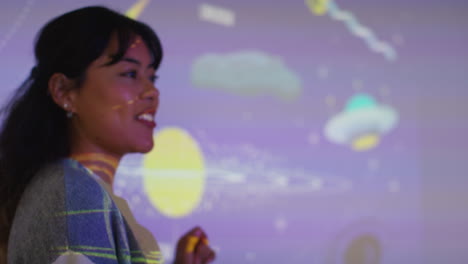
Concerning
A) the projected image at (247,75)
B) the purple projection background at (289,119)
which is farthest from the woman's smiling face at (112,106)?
the projected image at (247,75)

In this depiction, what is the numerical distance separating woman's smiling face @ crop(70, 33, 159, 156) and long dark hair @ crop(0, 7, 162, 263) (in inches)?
0.7

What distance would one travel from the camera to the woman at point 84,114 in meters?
1.04

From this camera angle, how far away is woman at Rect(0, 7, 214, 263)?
1044 millimetres

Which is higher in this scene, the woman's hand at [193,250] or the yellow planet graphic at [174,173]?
the yellow planet graphic at [174,173]

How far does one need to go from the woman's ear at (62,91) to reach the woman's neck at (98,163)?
10 cm

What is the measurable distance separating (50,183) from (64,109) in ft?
0.70

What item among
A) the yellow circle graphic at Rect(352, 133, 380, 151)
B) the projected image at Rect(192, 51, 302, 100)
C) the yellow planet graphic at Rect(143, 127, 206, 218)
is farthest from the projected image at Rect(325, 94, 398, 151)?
the yellow planet graphic at Rect(143, 127, 206, 218)

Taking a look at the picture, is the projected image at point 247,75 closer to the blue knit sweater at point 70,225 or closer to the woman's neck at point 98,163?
the woman's neck at point 98,163

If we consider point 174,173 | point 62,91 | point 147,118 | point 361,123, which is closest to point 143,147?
point 147,118

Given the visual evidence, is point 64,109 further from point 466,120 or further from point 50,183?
point 466,120

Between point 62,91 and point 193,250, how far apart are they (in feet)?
1.42

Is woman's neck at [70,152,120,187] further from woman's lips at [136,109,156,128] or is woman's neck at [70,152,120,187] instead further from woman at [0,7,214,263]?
woman's lips at [136,109,156,128]

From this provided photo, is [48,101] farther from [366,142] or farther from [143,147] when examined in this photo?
[366,142]

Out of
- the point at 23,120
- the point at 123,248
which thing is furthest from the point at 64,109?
the point at 123,248
